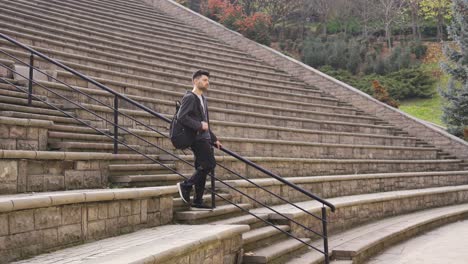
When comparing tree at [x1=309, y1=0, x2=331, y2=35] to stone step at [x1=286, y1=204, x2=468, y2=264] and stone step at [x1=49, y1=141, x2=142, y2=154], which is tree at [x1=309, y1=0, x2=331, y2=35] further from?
stone step at [x1=49, y1=141, x2=142, y2=154]

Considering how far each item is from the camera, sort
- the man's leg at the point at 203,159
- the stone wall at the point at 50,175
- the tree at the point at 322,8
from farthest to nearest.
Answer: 1. the tree at the point at 322,8
2. the man's leg at the point at 203,159
3. the stone wall at the point at 50,175

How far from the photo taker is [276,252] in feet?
18.8

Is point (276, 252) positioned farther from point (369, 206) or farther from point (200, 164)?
point (369, 206)

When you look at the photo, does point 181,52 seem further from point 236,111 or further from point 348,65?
point 348,65

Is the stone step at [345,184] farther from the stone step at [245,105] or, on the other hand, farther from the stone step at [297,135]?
the stone step at [245,105]

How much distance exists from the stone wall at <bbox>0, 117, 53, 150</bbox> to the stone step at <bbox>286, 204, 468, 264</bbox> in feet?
10.6

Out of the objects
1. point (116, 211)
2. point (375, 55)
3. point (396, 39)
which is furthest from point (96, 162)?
point (396, 39)

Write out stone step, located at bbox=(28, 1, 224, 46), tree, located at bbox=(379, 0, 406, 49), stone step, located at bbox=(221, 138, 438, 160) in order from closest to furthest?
stone step, located at bbox=(221, 138, 438, 160), stone step, located at bbox=(28, 1, 224, 46), tree, located at bbox=(379, 0, 406, 49)

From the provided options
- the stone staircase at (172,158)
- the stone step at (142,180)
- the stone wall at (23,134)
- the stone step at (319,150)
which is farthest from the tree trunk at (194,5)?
the stone wall at (23,134)

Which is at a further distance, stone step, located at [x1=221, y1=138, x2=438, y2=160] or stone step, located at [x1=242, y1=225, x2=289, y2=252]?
stone step, located at [x1=221, y1=138, x2=438, y2=160]

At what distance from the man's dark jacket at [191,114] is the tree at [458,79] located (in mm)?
12831

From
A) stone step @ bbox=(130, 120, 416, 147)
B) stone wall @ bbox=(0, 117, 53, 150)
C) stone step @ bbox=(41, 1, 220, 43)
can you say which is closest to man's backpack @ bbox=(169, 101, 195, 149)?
stone wall @ bbox=(0, 117, 53, 150)

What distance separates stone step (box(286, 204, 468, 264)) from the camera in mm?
6602

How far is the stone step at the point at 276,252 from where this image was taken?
5.40 meters
